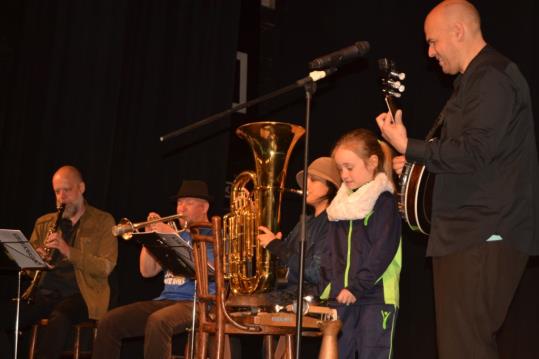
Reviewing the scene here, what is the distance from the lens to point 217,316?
4145mm

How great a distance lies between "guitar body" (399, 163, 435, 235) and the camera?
323 centimetres

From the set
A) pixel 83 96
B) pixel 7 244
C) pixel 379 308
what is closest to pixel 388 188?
pixel 379 308

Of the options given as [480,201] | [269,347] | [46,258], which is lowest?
[269,347]

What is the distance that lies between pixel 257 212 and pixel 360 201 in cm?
102

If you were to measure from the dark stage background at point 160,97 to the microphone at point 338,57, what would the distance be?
2599 mm

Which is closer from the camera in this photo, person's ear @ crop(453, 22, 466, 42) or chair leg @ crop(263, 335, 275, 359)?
person's ear @ crop(453, 22, 466, 42)

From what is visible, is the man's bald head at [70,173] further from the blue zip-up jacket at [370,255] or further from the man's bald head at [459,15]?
the man's bald head at [459,15]

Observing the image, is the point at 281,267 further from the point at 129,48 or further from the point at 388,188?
the point at 129,48

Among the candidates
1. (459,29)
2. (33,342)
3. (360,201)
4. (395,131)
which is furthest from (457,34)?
(33,342)

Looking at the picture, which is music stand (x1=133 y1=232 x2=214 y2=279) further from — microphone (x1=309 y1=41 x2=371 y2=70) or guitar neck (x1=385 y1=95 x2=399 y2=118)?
guitar neck (x1=385 y1=95 x2=399 y2=118)

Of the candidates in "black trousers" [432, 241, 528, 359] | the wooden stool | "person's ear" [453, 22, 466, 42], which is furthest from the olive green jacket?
"person's ear" [453, 22, 466, 42]

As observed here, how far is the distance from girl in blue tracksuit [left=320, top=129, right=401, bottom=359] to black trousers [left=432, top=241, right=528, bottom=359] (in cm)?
113

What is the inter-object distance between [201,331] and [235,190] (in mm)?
1155

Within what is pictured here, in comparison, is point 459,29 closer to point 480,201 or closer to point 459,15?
point 459,15
